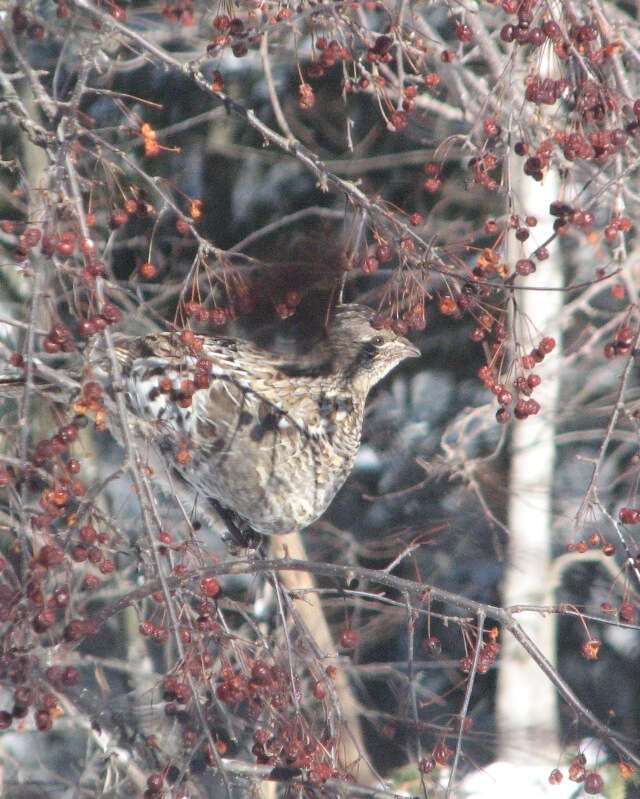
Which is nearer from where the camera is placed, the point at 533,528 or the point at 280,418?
the point at 280,418

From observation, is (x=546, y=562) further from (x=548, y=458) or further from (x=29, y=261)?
(x=29, y=261)

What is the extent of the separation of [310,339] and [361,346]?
0.45m

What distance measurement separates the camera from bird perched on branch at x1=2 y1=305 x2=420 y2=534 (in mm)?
3461

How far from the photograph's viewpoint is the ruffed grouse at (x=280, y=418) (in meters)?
3.46

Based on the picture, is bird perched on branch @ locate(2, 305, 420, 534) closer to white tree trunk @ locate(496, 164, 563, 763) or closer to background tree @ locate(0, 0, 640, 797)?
background tree @ locate(0, 0, 640, 797)

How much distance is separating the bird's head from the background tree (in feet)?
0.62

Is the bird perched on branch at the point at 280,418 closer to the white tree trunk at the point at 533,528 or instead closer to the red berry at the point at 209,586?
the red berry at the point at 209,586

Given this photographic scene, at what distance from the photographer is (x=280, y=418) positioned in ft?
11.7

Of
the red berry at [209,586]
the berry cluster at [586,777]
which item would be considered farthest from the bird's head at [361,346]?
the berry cluster at [586,777]

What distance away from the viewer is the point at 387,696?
19.8 ft

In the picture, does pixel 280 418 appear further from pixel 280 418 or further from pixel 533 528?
pixel 533 528

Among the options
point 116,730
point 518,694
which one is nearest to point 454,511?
point 518,694

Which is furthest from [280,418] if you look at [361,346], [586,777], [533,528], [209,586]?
[533,528]

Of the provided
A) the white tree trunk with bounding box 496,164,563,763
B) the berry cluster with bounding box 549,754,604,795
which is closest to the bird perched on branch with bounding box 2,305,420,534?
the white tree trunk with bounding box 496,164,563,763
